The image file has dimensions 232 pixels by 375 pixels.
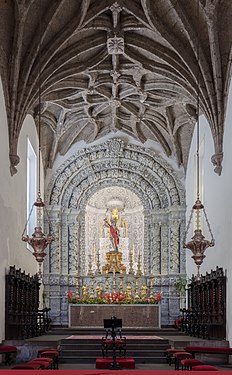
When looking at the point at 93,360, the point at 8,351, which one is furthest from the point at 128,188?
the point at 8,351

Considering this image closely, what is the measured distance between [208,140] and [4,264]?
27.8ft

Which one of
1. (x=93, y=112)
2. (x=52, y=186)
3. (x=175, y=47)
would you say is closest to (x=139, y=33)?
(x=175, y=47)

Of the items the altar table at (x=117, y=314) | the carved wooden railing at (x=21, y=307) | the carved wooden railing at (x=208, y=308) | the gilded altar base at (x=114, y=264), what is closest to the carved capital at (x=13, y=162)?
the carved wooden railing at (x=21, y=307)

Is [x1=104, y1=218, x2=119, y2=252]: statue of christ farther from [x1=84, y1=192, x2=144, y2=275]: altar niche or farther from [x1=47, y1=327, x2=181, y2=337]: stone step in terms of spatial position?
[x1=47, y1=327, x2=181, y2=337]: stone step

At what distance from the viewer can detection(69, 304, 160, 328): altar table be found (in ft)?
89.5

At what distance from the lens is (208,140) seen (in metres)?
24.8

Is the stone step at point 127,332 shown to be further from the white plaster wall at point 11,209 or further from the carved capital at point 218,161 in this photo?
the carved capital at point 218,161

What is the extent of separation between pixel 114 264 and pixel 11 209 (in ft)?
32.7

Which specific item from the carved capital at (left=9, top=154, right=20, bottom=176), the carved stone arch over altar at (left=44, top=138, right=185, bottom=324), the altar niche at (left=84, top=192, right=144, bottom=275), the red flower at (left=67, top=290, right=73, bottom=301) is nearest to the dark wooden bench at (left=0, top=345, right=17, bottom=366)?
the carved capital at (left=9, top=154, right=20, bottom=176)

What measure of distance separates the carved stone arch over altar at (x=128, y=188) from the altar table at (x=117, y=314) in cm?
279

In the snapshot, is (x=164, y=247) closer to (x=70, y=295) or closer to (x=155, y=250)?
(x=155, y=250)

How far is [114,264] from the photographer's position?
102ft

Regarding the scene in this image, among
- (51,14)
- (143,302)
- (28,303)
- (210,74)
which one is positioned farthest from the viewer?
(143,302)

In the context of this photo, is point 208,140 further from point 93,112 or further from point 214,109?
point 93,112
